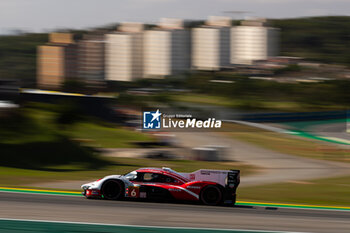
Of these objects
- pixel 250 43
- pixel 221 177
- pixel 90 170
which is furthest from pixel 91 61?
pixel 221 177

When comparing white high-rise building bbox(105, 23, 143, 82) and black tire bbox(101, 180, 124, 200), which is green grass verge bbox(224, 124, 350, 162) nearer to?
black tire bbox(101, 180, 124, 200)

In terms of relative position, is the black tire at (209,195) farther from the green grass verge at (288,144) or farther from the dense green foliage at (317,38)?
the dense green foliage at (317,38)

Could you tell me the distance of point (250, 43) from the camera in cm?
11594

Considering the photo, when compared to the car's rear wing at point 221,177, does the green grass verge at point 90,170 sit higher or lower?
lower

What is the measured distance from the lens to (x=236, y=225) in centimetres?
1059

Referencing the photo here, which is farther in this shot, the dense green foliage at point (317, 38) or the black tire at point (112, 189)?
the dense green foliage at point (317, 38)

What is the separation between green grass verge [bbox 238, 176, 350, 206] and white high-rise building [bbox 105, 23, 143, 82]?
72.4 meters

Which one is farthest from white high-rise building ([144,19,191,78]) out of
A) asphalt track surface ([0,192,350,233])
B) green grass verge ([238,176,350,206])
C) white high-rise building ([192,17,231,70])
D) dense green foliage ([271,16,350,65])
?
asphalt track surface ([0,192,350,233])

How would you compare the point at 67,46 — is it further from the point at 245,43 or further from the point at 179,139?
the point at 179,139

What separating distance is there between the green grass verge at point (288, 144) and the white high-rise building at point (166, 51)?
53.8 meters

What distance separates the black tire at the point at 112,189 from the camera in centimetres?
1316

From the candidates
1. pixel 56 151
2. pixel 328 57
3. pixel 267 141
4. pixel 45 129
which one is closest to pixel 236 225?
pixel 56 151

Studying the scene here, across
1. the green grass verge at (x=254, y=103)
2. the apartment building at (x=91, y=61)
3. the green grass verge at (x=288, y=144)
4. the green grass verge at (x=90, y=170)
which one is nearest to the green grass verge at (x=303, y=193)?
the green grass verge at (x=90, y=170)

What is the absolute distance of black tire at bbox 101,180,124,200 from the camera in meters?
13.2
